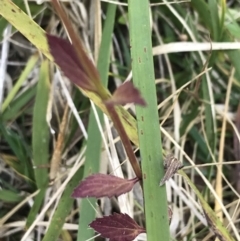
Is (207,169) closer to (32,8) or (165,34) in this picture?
(165,34)

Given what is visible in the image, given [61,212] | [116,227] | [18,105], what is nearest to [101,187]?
[116,227]

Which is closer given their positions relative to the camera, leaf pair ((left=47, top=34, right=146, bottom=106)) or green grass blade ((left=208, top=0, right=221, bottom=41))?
leaf pair ((left=47, top=34, right=146, bottom=106))

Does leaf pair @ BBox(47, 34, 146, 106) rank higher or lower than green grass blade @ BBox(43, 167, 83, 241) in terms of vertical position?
higher

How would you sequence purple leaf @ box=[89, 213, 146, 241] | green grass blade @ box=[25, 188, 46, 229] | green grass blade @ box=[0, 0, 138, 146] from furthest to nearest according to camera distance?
green grass blade @ box=[25, 188, 46, 229]
green grass blade @ box=[0, 0, 138, 146]
purple leaf @ box=[89, 213, 146, 241]

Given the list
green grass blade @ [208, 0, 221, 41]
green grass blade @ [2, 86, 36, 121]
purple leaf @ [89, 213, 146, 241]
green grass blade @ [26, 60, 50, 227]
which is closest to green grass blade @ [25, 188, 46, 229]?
green grass blade @ [26, 60, 50, 227]

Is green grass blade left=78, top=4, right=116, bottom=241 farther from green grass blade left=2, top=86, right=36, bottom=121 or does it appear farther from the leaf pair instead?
the leaf pair

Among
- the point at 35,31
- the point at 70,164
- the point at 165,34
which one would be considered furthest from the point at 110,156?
the point at 165,34

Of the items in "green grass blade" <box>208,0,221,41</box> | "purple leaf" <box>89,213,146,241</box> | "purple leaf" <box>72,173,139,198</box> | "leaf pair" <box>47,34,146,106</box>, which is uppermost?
"green grass blade" <box>208,0,221,41</box>
